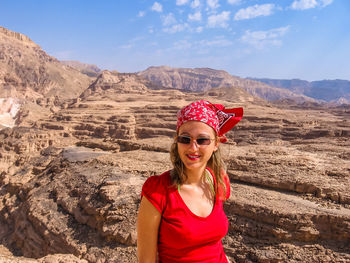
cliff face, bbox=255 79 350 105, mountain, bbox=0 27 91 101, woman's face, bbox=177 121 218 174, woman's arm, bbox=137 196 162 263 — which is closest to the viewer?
woman's arm, bbox=137 196 162 263

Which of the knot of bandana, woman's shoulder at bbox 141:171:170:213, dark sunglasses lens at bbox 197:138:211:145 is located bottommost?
woman's shoulder at bbox 141:171:170:213

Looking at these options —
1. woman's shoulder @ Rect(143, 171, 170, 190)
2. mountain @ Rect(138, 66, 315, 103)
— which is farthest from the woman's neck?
mountain @ Rect(138, 66, 315, 103)

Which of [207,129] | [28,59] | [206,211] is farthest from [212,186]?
[28,59]

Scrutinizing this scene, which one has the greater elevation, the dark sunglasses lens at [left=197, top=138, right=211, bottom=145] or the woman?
the dark sunglasses lens at [left=197, top=138, right=211, bottom=145]

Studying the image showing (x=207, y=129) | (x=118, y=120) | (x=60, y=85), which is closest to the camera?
(x=207, y=129)

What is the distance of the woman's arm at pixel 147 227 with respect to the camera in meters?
1.77

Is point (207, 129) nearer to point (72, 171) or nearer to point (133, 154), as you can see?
point (133, 154)

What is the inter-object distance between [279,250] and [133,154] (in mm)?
6569

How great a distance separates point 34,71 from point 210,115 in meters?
76.2

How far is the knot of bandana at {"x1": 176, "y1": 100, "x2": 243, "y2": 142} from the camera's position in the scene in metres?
2.00

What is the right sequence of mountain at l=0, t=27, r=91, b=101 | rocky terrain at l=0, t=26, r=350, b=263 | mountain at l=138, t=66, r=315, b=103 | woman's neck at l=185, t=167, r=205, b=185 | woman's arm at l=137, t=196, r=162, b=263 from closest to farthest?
1. woman's arm at l=137, t=196, r=162, b=263
2. woman's neck at l=185, t=167, r=205, b=185
3. rocky terrain at l=0, t=26, r=350, b=263
4. mountain at l=0, t=27, r=91, b=101
5. mountain at l=138, t=66, r=315, b=103

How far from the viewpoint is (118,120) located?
27641mm

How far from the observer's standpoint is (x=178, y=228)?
5.97 feet

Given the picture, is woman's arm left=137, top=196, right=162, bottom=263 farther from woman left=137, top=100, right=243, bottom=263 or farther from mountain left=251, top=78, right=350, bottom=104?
mountain left=251, top=78, right=350, bottom=104
